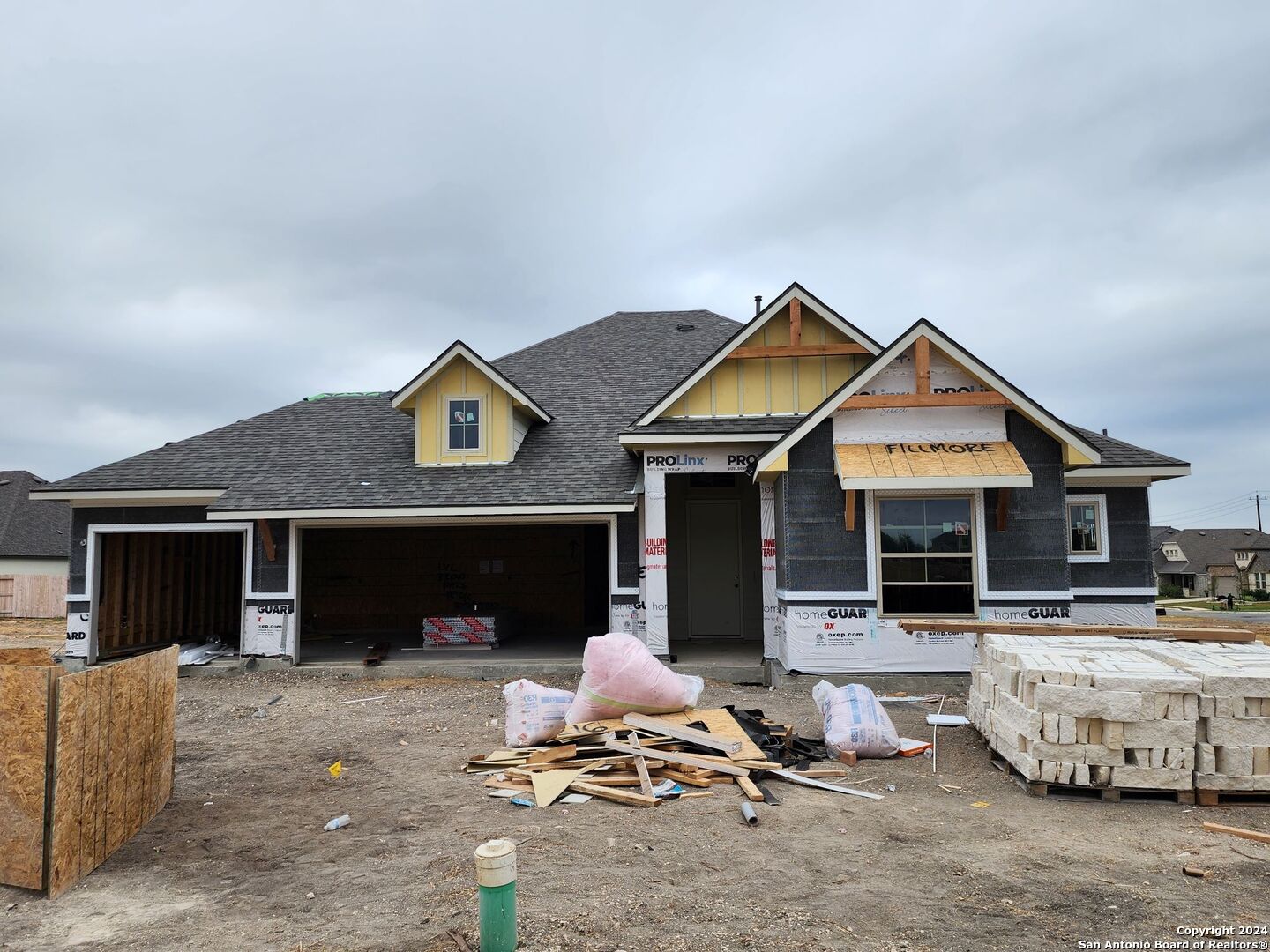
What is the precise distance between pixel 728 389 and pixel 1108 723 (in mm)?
8540

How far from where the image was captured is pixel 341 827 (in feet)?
21.6

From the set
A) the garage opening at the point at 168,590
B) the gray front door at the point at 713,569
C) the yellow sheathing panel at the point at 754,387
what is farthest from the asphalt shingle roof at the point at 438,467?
the yellow sheathing panel at the point at 754,387

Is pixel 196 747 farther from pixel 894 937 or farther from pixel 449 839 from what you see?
pixel 894 937

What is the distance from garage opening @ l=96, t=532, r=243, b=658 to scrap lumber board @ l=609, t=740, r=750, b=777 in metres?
10.8

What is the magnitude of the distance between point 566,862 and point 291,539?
11218mm

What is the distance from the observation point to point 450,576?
773 inches

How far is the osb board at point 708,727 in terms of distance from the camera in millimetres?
8086

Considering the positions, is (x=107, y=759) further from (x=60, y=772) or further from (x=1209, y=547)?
(x=1209, y=547)

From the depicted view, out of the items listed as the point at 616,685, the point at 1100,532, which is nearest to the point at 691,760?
the point at 616,685

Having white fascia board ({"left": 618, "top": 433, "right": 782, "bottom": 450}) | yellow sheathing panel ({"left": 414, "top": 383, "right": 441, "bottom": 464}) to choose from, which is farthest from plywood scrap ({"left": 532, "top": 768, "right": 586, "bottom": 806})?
yellow sheathing panel ({"left": 414, "top": 383, "right": 441, "bottom": 464})

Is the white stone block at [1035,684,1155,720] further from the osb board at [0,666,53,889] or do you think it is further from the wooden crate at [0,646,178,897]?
the osb board at [0,666,53,889]

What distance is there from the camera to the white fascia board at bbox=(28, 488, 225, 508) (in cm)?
1498

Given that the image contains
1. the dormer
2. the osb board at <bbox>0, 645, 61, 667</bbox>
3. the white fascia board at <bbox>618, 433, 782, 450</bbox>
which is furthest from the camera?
the dormer

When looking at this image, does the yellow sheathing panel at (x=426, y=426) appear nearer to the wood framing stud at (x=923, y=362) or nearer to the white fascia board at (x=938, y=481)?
the white fascia board at (x=938, y=481)
